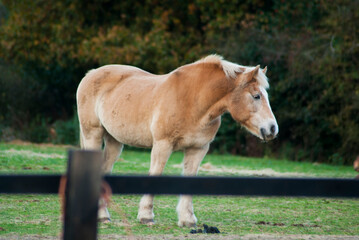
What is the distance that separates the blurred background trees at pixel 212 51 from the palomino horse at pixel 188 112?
10619mm

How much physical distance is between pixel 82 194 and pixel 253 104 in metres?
3.97

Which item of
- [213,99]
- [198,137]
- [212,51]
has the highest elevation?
[212,51]

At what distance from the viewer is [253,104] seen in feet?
20.6

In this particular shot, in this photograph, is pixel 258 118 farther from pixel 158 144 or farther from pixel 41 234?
pixel 41 234

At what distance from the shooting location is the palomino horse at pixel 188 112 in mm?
6309

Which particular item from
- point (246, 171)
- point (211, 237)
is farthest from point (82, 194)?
point (246, 171)

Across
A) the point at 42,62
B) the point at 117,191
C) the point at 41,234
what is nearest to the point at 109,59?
the point at 42,62

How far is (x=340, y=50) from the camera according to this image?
52.6ft

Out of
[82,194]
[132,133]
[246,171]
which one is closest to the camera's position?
[82,194]

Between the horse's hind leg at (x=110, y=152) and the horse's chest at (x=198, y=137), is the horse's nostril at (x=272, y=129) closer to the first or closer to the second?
the horse's chest at (x=198, y=137)

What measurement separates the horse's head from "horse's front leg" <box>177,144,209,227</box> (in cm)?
72

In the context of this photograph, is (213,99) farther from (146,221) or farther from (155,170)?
(146,221)

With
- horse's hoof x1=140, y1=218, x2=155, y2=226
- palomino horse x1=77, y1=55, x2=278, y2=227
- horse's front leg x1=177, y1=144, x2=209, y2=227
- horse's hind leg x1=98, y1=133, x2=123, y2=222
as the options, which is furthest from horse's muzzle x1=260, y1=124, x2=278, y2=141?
horse's hind leg x1=98, y1=133, x2=123, y2=222

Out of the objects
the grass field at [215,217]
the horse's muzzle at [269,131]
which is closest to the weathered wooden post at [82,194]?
the grass field at [215,217]
